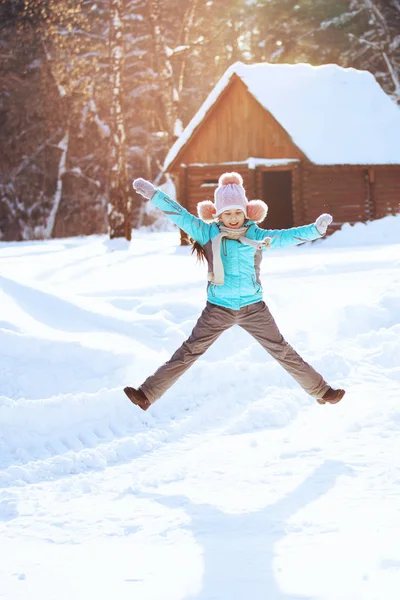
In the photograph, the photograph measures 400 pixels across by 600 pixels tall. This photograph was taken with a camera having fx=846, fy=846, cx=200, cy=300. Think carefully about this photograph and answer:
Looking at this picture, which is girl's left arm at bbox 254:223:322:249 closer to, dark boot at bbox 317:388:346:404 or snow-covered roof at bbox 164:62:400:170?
dark boot at bbox 317:388:346:404

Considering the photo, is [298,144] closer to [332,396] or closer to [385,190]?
[385,190]

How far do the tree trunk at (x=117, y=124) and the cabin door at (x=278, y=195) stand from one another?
5.62 metres

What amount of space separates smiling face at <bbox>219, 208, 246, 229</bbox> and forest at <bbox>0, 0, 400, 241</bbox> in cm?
2314

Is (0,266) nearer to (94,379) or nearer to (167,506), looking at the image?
(94,379)

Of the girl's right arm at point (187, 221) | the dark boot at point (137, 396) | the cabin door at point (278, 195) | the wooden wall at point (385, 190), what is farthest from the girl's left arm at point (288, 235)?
the cabin door at point (278, 195)

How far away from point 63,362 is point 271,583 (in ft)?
14.2

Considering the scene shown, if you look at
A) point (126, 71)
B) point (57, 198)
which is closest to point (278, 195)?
point (126, 71)

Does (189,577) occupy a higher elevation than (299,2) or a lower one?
lower

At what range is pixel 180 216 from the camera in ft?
18.4

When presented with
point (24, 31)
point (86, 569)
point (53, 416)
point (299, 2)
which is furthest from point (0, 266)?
point (299, 2)

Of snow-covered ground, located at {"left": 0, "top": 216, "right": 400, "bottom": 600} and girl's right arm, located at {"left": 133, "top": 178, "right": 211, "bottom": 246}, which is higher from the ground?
girl's right arm, located at {"left": 133, "top": 178, "right": 211, "bottom": 246}

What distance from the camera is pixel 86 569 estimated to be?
3.80m

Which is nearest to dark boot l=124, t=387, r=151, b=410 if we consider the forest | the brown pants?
the brown pants

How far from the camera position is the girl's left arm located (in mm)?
5547
